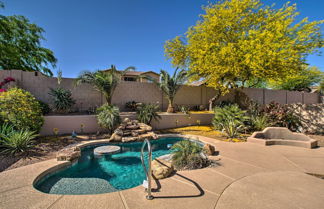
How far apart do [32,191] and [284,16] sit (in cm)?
1416

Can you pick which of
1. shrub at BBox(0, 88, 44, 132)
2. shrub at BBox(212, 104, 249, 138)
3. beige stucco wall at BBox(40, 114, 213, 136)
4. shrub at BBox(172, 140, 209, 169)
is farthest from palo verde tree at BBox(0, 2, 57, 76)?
shrub at BBox(212, 104, 249, 138)

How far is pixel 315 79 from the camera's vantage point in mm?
23094

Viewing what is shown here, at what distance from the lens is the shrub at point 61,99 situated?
821cm

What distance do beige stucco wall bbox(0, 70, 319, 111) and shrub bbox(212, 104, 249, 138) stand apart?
4.27 m

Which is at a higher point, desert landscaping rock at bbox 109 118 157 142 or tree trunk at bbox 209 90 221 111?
tree trunk at bbox 209 90 221 111

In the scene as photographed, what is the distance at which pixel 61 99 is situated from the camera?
828cm

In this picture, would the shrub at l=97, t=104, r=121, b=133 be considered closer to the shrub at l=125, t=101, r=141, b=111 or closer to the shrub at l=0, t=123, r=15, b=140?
the shrub at l=125, t=101, r=141, b=111

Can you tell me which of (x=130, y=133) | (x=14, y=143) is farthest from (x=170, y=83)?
(x=14, y=143)

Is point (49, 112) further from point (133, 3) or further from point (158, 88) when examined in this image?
point (133, 3)

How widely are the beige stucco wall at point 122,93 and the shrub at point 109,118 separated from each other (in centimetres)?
212

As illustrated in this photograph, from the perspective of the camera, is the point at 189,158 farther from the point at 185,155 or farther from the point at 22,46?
the point at 22,46

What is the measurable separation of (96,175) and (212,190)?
319 cm

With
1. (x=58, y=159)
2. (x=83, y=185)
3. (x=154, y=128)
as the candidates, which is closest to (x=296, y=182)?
(x=83, y=185)

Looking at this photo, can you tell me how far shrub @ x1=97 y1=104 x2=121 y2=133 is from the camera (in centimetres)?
765
